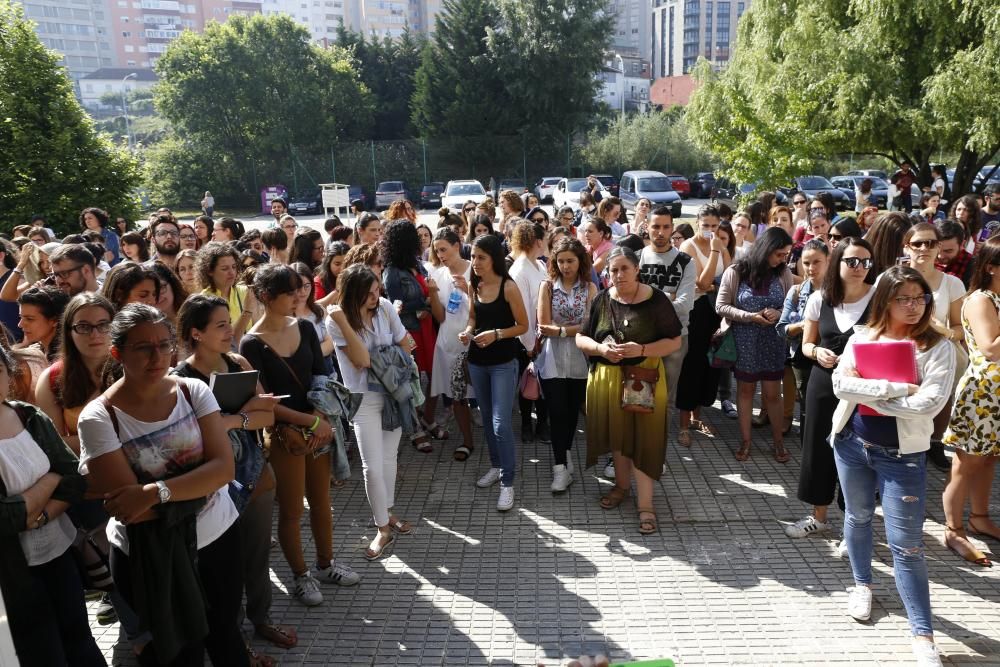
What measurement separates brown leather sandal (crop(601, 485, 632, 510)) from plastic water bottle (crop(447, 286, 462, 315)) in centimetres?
190

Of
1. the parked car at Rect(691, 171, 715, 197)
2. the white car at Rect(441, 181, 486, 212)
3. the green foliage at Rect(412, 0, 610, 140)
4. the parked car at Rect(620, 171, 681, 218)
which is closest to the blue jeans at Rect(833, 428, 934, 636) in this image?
the parked car at Rect(620, 171, 681, 218)

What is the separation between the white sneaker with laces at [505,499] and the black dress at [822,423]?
6.12ft

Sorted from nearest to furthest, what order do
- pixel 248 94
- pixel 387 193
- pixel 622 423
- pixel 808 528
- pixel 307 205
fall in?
pixel 808 528, pixel 622 423, pixel 387 193, pixel 307 205, pixel 248 94

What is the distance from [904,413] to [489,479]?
2992mm

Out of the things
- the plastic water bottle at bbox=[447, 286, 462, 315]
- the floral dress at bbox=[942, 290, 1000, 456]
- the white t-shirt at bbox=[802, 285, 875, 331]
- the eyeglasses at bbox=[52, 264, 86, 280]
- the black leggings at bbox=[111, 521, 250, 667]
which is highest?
the eyeglasses at bbox=[52, 264, 86, 280]

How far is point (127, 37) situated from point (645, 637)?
465 feet

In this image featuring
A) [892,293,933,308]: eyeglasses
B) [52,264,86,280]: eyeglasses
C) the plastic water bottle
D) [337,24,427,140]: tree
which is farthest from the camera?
[337,24,427,140]: tree

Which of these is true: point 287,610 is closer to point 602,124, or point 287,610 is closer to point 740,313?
point 740,313

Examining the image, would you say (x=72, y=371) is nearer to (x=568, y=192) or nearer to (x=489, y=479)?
(x=489, y=479)

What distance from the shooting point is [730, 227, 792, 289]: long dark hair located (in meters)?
5.64

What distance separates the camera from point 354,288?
4359 mm

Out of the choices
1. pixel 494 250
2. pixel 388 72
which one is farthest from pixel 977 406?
pixel 388 72

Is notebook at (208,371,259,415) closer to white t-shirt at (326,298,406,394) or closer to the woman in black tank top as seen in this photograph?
white t-shirt at (326,298,406,394)

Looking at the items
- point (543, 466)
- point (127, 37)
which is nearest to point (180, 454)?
point (543, 466)
